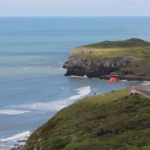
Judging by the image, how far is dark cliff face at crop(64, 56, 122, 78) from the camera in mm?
121000

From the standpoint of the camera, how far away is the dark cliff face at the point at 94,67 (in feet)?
397

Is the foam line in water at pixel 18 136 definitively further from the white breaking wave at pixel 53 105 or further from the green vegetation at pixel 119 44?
the green vegetation at pixel 119 44

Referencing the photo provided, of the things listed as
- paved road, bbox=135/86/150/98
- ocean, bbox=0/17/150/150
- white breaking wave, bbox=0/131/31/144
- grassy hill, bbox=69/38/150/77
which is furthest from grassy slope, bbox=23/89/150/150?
grassy hill, bbox=69/38/150/77

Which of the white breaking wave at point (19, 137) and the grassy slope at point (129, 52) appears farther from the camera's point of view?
the grassy slope at point (129, 52)

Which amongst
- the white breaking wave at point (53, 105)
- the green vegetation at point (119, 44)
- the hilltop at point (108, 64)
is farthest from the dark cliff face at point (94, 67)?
the white breaking wave at point (53, 105)

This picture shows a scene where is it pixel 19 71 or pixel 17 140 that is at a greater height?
pixel 19 71

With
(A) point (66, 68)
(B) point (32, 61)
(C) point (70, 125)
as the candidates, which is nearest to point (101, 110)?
(C) point (70, 125)

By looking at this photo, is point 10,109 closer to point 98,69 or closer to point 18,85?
point 18,85

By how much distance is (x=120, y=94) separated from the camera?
6031 centimetres

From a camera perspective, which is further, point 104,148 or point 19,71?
point 19,71

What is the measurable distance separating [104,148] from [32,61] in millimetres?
107765

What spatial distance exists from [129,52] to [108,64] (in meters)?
11.6

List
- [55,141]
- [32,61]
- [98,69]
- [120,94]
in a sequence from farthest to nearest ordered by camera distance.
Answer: [32,61] < [98,69] < [120,94] < [55,141]

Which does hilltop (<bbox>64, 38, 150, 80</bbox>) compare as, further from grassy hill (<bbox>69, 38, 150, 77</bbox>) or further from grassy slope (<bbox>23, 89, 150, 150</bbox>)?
grassy slope (<bbox>23, 89, 150, 150</bbox>)
